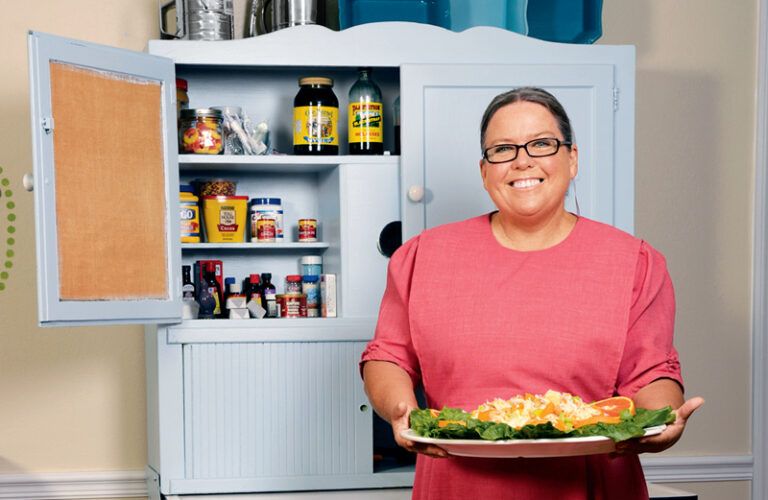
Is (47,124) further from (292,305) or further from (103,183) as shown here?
(292,305)

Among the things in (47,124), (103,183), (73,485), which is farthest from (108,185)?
(73,485)

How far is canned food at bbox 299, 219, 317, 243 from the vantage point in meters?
2.34

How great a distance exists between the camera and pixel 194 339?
214 cm

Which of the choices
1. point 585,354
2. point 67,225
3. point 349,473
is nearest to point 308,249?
point 349,473

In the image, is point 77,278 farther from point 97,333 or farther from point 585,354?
point 585,354

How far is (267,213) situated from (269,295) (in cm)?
19

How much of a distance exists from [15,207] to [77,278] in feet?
2.57

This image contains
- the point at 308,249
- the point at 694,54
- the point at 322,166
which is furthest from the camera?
the point at 694,54

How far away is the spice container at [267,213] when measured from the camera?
2.30 m

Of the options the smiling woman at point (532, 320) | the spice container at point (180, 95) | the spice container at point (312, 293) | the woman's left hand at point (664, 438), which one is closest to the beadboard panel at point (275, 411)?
the spice container at point (312, 293)

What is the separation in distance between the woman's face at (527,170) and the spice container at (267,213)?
895 millimetres

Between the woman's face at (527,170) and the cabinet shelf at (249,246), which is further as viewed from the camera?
the cabinet shelf at (249,246)

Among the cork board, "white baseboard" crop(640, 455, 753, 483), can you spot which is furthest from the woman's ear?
"white baseboard" crop(640, 455, 753, 483)

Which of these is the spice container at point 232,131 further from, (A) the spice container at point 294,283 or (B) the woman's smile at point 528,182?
(B) the woman's smile at point 528,182
